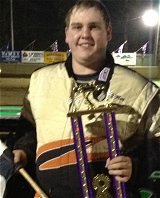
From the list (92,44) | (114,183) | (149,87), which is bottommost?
(114,183)

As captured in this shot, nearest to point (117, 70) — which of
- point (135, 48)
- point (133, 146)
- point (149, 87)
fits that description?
point (149, 87)

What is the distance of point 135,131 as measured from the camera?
50.4 inches

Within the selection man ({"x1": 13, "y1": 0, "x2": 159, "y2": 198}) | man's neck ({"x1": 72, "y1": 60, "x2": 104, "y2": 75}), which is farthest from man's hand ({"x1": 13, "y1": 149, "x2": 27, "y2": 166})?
man's neck ({"x1": 72, "y1": 60, "x2": 104, "y2": 75})

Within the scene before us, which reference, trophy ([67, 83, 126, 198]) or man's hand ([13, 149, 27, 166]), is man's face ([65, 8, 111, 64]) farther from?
man's hand ([13, 149, 27, 166])

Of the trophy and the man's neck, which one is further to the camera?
the man's neck

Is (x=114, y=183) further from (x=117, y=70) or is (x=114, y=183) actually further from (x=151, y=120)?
(x=117, y=70)

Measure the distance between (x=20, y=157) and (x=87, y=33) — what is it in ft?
1.49

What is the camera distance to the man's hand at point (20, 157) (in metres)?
1.31

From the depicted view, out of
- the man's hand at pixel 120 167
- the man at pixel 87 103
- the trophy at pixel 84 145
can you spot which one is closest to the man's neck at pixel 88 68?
the man at pixel 87 103

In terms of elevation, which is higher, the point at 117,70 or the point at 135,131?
the point at 117,70

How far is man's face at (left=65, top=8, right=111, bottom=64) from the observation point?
124 centimetres

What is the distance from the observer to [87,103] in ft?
4.09

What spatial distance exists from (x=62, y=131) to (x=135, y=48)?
34.2ft

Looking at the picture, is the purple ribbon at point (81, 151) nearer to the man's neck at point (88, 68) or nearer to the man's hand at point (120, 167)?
the man's hand at point (120, 167)
